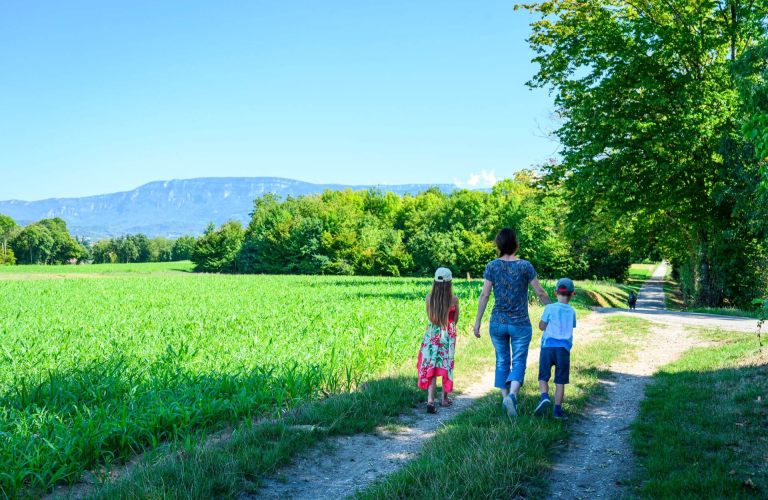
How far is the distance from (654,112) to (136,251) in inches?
5616

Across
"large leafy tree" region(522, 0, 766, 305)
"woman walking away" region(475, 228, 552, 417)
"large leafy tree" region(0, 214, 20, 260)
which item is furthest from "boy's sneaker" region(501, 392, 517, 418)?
"large leafy tree" region(0, 214, 20, 260)

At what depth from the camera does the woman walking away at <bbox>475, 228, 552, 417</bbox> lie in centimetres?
631

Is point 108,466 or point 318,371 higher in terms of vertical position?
point 318,371

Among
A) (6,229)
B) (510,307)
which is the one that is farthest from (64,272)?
(510,307)

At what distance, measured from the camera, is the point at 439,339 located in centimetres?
713

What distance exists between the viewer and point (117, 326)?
526 inches

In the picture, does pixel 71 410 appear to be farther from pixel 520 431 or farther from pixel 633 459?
pixel 633 459

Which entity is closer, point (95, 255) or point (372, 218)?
point (372, 218)

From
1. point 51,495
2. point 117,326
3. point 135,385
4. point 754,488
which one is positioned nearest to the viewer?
point 754,488

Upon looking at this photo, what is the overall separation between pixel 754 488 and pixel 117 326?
44.0 feet

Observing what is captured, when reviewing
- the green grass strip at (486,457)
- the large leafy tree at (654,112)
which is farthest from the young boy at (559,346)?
the large leafy tree at (654,112)

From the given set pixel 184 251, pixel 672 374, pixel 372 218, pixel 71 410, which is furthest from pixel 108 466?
pixel 184 251

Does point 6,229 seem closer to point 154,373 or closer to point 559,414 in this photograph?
point 154,373

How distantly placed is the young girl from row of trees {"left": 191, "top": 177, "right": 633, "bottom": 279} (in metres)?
43.3
